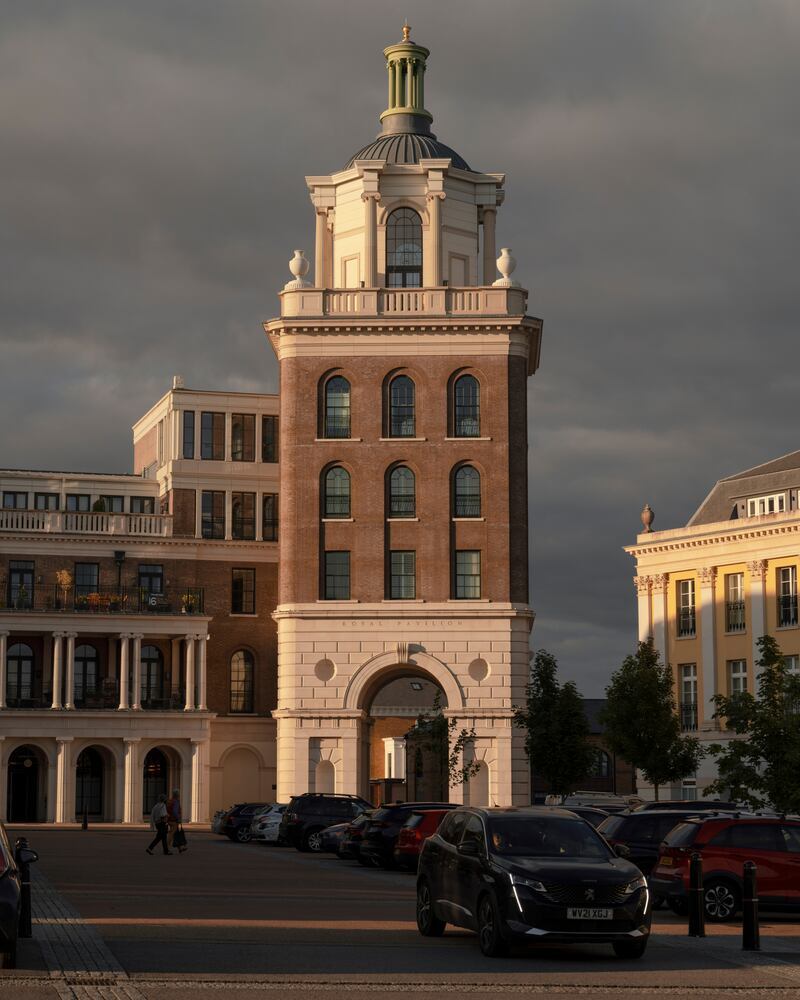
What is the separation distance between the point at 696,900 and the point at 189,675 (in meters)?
57.5

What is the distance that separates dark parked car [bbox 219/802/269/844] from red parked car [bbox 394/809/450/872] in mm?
19499

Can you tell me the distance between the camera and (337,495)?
7069 centimetres

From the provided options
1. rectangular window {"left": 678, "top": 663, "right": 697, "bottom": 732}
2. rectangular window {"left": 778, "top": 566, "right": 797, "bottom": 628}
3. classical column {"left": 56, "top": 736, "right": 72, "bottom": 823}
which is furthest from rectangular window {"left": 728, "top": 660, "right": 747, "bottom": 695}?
classical column {"left": 56, "top": 736, "right": 72, "bottom": 823}

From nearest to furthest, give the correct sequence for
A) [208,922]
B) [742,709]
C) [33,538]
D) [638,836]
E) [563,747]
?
[208,922] → [638,836] → [742,709] → [563,747] → [33,538]

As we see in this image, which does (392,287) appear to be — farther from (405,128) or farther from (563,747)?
(563,747)

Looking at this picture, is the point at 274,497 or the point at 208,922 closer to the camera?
the point at 208,922

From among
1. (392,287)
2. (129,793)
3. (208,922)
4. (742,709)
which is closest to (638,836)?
(742,709)

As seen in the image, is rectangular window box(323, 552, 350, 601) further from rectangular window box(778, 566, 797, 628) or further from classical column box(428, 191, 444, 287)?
rectangular window box(778, 566, 797, 628)

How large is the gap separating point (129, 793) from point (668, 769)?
922 inches

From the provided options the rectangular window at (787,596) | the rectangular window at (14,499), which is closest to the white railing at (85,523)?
the rectangular window at (14,499)

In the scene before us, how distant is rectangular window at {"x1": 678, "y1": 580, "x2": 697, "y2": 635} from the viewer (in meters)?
88.9

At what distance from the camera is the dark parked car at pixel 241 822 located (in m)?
61.2

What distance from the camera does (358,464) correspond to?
70.6 metres

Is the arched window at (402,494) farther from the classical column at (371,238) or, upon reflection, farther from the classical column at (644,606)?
the classical column at (644,606)
